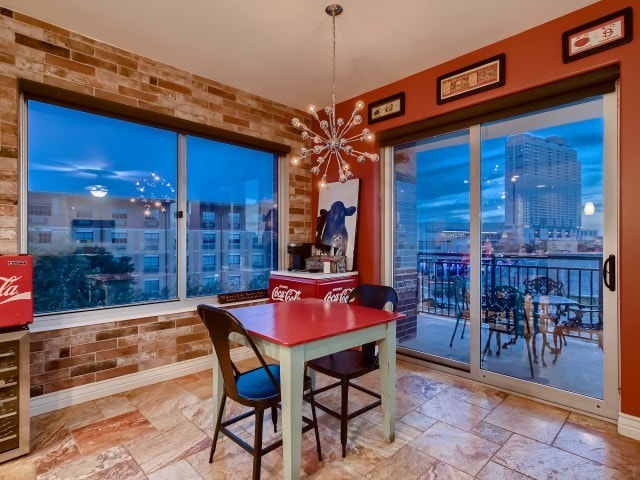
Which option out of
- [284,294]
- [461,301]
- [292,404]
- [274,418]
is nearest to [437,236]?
[461,301]

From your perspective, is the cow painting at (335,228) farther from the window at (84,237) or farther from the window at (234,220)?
the window at (84,237)

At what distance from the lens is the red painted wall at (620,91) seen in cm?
234

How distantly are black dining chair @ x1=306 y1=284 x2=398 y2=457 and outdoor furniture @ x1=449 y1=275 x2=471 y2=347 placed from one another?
1230mm

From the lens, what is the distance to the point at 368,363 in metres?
2.37

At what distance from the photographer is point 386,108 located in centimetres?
381

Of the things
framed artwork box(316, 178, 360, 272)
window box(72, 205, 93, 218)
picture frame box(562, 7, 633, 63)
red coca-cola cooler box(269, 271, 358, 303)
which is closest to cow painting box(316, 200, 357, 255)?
framed artwork box(316, 178, 360, 272)

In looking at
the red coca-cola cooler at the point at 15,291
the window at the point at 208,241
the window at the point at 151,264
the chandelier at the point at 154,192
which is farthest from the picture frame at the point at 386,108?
the red coca-cola cooler at the point at 15,291

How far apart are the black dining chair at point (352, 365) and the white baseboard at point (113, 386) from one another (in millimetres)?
1397

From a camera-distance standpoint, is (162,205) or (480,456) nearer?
(480,456)

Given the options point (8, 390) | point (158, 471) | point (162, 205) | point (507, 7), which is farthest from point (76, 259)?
point (507, 7)

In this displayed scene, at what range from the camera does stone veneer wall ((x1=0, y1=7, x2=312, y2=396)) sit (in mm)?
2580

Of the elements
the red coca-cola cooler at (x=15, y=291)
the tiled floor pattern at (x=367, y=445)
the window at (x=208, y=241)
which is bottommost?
the tiled floor pattern at (x=367, y=445)

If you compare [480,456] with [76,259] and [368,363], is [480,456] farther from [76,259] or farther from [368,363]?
[76,259]

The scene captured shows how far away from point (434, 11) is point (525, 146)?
1.45 metres
